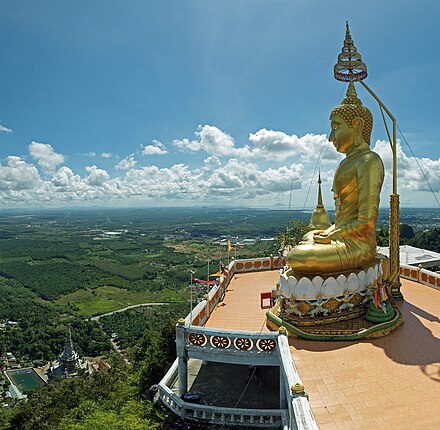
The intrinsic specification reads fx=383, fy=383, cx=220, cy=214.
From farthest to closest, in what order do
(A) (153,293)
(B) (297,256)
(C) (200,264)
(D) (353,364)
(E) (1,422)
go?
1. (C) (200,264)
2. (A) (153,293)
3. (E) (1,422)
4. (B) (297,256)
5. (D) (353,364)

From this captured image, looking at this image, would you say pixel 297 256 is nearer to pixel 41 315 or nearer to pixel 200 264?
pixel 41 315

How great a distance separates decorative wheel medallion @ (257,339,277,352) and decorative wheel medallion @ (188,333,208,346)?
56.0 inches

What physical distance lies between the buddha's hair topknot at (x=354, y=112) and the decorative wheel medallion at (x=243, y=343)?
8069mm

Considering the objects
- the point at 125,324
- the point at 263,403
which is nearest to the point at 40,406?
the point at 263,403

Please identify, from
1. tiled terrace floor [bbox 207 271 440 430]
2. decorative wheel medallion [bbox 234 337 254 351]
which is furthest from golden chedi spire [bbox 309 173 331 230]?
decorative wheel medallion [bbox 234 337 254 351]

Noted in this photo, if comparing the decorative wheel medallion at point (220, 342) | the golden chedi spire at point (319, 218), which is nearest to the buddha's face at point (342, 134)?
the golden chedi spire at point (319, 218)

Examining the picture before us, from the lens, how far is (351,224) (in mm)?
11891

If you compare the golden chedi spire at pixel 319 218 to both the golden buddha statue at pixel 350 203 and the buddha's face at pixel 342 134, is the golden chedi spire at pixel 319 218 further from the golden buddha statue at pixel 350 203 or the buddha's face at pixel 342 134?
the buddha's face at pixel 342 134

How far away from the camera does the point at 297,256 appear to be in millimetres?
11023

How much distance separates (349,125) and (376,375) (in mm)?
8290

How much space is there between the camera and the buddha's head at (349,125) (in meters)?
13.1

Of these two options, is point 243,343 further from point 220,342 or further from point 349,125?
point 349,125

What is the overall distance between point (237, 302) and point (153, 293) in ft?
265

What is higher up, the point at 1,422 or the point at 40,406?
the point at 40,406
